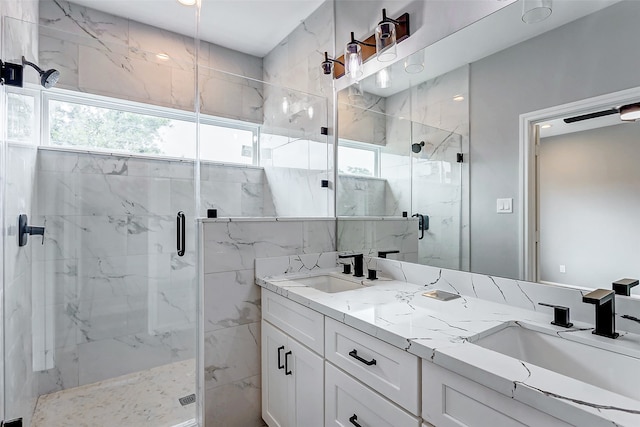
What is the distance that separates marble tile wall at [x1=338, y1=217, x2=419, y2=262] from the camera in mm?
1748

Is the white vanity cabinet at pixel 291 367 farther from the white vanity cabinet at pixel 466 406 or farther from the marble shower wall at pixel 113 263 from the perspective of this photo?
the marble shower wall at pixel 113 263

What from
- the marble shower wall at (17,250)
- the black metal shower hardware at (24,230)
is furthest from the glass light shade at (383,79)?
the black metal shower hardware at (24,230)

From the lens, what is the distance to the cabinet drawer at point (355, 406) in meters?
0.96

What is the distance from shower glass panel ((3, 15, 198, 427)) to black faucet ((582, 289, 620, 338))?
5.89 ft

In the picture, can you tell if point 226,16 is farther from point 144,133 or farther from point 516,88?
point 516,88

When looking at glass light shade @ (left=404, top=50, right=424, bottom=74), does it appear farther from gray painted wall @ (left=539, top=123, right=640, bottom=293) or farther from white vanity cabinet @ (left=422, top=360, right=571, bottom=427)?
white vanity cabinet @ (left=422, top=360, right=571, bottom=427)

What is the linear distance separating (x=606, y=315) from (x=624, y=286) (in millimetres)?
121

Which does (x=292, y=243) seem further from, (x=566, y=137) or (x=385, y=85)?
(x=566, y=137)

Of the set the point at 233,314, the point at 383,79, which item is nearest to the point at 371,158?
the point at 383,79

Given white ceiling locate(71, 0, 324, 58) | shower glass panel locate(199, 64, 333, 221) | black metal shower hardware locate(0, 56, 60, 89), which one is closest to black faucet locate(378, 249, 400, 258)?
shower glass panel locate(199, 64, 333, 221)

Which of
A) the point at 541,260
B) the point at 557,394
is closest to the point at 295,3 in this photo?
the point at 541,260

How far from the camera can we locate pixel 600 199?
1015 millimetres

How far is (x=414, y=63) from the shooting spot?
1.65 metres

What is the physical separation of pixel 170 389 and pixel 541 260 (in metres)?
2.30
